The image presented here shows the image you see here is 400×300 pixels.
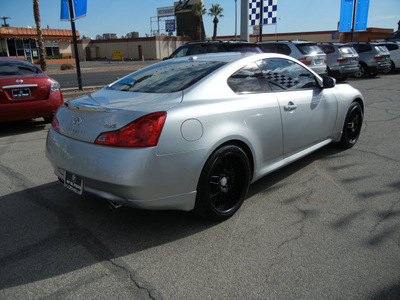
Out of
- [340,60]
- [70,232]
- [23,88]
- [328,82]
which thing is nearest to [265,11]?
[340,60]

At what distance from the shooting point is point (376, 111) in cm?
831

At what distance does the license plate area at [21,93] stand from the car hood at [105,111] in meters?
3.65

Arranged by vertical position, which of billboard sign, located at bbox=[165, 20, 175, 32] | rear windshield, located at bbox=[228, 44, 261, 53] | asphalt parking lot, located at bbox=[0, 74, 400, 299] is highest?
billboard sign, located at bbox=[165, 20, 175, 32]

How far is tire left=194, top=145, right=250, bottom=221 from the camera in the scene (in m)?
2.83

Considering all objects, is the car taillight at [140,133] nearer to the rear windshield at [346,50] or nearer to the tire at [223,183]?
the tire at [223,183]

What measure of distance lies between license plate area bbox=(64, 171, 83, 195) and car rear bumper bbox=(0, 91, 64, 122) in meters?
4.00

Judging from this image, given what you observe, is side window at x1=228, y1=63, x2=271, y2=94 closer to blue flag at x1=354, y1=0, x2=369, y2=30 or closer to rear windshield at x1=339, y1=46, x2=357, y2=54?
rear windshield at x1=339, y1=46, x2=357, y2=54

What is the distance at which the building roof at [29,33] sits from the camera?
44.9 meters

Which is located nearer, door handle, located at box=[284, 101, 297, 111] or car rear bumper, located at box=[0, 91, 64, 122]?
door handle, located at box=[284, 101, 297, 111]

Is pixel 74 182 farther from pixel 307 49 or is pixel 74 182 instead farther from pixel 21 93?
pixel 307 49

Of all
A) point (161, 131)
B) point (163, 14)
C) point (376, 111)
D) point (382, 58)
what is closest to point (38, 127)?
point (161, 131)

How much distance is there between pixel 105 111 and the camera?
107 inches

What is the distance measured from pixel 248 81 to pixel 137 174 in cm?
159

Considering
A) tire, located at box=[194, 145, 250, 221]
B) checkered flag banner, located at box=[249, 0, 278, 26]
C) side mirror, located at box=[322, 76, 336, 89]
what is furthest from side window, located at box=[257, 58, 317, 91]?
checkered flag banner, located at box=[249, 0, 278, 26]
